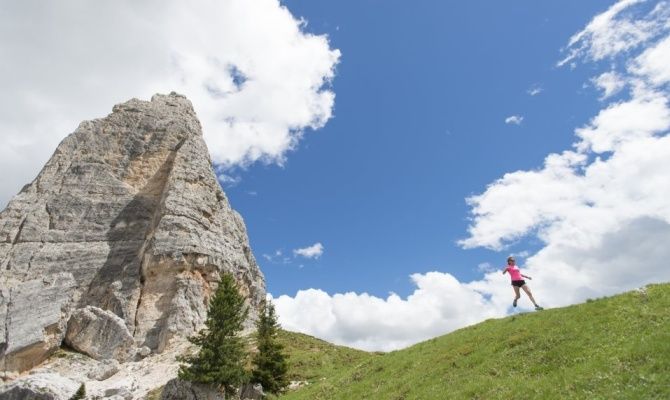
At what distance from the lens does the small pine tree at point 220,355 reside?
40562 mm

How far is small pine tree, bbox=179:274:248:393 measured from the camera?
40.6 m

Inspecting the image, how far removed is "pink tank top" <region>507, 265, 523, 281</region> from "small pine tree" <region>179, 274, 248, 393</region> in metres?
24.3

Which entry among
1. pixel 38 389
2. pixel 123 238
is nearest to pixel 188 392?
pixel 38 389

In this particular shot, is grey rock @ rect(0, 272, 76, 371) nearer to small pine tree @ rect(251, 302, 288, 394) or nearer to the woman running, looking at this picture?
small pine tree @ rect(251, 302, 288, 394)

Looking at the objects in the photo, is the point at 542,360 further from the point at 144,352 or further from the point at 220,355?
the point at 144,352

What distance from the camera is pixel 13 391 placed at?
171 feet

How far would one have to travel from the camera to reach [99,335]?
7031 centimetres

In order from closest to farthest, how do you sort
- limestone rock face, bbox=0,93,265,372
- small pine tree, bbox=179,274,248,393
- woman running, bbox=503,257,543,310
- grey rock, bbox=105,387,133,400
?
woman running, bbox=503,257,543,310
small pine tree, bbox=179,274,248,393
grey rock, bbox=105,387,133,400
limestone rock face, bbox=0,93,265,372

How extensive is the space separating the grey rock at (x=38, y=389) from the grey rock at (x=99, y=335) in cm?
1321

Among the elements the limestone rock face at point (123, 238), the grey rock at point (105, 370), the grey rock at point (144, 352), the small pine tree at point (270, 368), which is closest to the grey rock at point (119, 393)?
the grey rock at point (105, 370)

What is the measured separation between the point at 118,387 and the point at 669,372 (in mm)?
53132

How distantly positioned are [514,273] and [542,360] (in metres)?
7.52

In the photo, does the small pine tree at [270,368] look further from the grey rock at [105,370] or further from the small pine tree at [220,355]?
the grey rock at [105,370]

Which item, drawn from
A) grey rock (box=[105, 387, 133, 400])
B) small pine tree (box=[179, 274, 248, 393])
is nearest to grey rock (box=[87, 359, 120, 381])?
grey rock (box=[105, 387, 133, 400])
